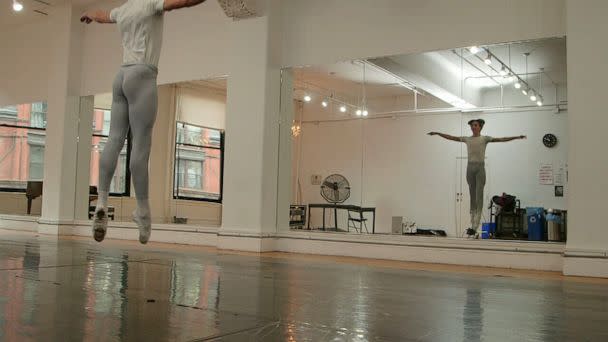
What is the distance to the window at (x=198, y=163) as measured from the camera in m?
15.2

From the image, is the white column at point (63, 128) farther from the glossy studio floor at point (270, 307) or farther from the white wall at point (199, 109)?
the glossy studio floor at point (270, 307)

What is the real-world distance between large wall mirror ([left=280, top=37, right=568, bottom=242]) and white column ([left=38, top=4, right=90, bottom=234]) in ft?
14.7

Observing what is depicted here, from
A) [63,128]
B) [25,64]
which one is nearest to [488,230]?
[63,128]

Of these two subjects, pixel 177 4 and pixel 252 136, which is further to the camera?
pixel 252 136

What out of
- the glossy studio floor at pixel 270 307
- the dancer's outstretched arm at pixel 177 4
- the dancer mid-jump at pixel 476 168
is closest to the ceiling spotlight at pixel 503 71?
the dancer mid-jump at pixel 476 168

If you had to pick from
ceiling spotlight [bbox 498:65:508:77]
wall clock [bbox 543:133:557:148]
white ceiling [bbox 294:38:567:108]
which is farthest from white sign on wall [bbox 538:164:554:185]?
ceiling spotlight [bbox 498:65:508:77]

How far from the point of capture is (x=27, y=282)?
2855 millimetres

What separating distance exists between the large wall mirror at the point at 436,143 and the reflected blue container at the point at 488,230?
0.02 meters

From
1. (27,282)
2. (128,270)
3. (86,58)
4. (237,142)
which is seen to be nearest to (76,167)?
(86,58)

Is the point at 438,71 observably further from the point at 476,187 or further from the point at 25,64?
the point at 25,64

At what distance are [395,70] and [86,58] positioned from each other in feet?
20.6

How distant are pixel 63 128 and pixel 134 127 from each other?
790 cm

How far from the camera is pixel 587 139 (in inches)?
223

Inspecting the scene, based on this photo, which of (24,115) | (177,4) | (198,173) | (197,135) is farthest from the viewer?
(197,135)
